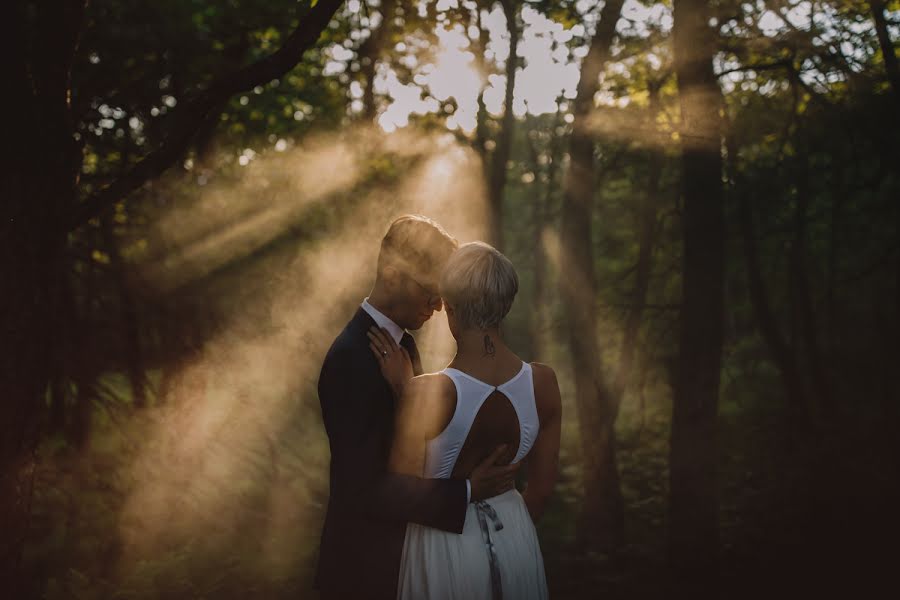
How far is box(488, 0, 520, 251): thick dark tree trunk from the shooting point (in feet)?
49.8

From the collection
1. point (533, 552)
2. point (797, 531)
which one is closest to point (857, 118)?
point (797, 531)

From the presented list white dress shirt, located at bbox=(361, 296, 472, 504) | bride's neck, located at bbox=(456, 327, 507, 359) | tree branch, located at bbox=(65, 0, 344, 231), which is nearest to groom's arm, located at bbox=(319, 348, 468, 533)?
white dress shirt, located at bbox=(361, 296, 472, 504)

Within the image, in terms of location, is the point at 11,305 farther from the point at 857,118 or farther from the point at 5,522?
the point at 857,118

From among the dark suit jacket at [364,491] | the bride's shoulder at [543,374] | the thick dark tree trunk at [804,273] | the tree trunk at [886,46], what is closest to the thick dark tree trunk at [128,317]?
the dark suit jacket at [364,491]

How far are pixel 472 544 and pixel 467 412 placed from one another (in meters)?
0.64

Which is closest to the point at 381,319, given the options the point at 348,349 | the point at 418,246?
the point at 348,349

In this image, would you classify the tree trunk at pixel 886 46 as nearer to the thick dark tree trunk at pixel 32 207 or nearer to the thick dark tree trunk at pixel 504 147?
the thick dark tree trunk at pixel 504 147

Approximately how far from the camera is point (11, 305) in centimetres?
312

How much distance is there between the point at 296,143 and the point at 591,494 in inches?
292

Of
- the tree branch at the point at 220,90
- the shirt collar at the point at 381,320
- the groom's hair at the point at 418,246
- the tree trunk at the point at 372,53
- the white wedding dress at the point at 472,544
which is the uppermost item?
the tree trunk at the point at 372,53

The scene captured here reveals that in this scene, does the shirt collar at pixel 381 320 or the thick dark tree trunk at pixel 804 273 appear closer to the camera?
the shirt collar at pixel 381 320

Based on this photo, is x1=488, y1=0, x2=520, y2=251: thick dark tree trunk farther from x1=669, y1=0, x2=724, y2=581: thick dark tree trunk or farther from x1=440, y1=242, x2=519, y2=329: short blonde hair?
x1=440, y1=242, x2=519, y2=329: short blonde hair

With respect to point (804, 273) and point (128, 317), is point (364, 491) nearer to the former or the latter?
point (128, 317)

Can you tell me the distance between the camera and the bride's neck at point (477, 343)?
10.1ft
